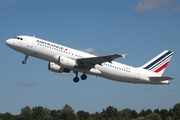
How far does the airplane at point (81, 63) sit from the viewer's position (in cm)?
5819

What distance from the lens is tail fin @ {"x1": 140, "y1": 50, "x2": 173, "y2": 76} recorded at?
216ft

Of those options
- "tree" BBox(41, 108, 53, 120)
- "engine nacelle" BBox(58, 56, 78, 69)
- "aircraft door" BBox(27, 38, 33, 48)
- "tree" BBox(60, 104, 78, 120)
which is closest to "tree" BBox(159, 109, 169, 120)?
"tree" BBox(60, 104, 78, 120)

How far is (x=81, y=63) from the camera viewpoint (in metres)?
59.5

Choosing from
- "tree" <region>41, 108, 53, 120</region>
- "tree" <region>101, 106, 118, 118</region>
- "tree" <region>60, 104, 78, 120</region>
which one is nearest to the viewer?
Answer: "tree" <region>60, 104, 78, 120</region>

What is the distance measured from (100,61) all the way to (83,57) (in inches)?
103

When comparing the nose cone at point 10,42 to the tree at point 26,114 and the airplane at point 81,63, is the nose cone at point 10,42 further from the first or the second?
the tree at point 26,114

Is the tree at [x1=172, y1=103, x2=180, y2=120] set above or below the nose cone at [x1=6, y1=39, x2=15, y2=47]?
above

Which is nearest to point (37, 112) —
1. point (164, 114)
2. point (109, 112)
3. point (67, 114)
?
point (67, 114)

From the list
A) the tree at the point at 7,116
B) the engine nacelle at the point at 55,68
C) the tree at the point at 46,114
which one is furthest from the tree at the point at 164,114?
the engine nacelle at the point at 55,68

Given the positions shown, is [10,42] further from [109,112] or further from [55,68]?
[109,112]

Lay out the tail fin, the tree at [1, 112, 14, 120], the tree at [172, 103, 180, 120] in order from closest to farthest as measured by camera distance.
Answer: the tail fin → the tree at [172, 103, 180, 120] → the tree at [1, 112, 14, 120]

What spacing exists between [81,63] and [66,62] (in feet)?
7.80

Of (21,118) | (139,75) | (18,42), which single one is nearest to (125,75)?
(139,75)

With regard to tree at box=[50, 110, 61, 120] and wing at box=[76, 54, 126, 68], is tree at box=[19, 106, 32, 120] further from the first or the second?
wing at box=[76, 54, 126, 68]
